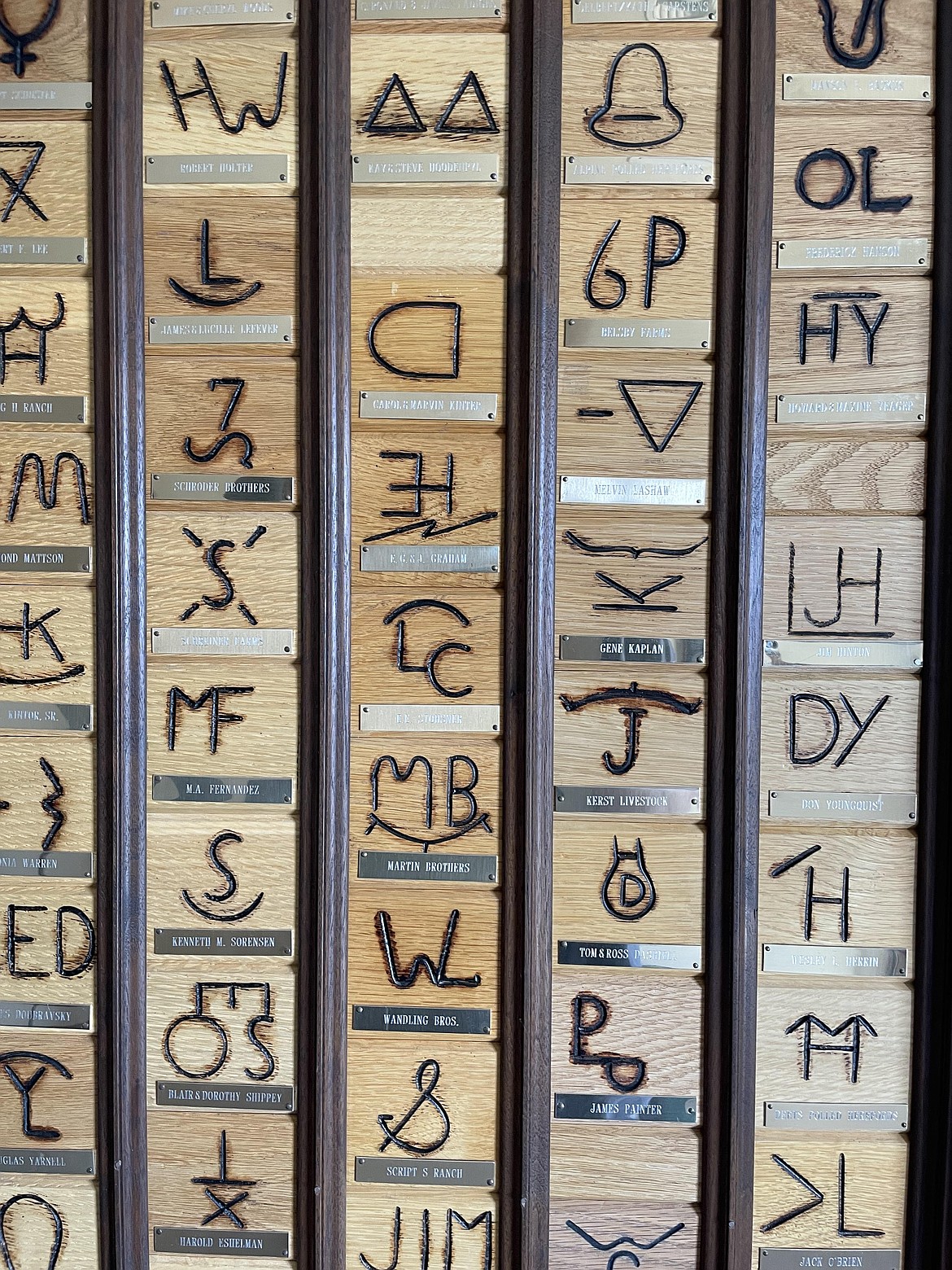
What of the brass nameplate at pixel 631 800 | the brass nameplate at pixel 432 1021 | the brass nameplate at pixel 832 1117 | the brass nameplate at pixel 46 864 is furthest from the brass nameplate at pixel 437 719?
the brass nameplate at pixel 832 1117

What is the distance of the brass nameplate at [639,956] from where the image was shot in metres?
1.80

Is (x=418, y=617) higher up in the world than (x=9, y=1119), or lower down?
higher up

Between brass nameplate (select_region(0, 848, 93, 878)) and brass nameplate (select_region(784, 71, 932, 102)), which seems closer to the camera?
brass nameplate (select_region(784, 71, 932, 102))

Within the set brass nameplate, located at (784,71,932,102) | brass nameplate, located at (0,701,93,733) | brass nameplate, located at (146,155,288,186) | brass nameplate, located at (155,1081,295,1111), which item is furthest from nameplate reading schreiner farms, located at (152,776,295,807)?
brass nameplate, located at (784,71,932,102)

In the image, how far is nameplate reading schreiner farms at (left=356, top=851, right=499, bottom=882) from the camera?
1807mm

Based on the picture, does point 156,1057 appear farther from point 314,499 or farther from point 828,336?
point 828,336

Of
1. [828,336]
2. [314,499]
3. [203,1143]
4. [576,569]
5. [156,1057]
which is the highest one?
[828,336]

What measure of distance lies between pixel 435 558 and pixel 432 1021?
946 millimetres

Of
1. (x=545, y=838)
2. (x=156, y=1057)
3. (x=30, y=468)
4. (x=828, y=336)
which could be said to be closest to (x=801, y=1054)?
(x=545, y=838)

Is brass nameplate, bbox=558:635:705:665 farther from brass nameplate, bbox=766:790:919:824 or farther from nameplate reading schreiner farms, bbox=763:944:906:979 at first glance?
nameplate reading schreiner farms, bbox=763:944:906:979

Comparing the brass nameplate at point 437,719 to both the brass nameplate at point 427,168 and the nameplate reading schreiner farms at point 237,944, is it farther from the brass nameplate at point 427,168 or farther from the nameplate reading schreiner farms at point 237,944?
the brass nameplate at point 427,168

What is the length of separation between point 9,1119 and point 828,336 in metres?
2.34

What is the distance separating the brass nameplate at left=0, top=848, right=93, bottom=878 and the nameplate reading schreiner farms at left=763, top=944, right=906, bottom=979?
4.67 feet

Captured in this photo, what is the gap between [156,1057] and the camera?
184cm
